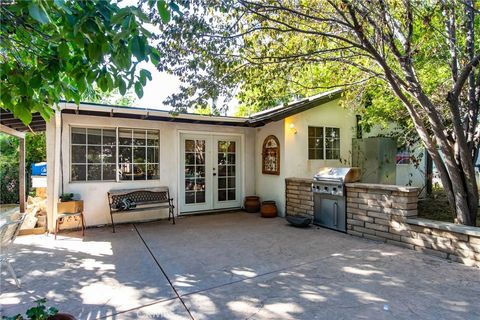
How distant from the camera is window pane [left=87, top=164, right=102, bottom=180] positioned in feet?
20.4

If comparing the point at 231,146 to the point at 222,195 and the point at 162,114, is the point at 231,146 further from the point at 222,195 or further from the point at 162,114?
the point at 162,114

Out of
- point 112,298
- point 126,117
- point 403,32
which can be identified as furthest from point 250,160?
point 112,298

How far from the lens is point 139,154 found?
6.74 meters

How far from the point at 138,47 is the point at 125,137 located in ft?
18.8

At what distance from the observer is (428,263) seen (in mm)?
3863

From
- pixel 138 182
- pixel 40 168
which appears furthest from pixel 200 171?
pixel 40 168

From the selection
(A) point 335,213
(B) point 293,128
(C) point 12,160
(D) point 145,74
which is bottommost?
(A) point 335,213

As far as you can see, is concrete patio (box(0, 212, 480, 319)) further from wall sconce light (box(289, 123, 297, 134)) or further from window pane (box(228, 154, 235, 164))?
window pane (box(228, 154, 235, 164))

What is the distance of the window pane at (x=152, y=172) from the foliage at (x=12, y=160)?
5.50 metres

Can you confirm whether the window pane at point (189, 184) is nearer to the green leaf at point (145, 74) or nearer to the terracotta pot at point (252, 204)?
the terracotta pot at point (252, 204)

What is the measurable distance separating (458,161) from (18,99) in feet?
18.4

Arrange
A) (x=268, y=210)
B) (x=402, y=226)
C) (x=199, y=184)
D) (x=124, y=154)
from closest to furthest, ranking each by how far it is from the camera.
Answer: (x=402, y=226) → (x=124, y=154) → (x=268, y=210) → (x=199, y=184)

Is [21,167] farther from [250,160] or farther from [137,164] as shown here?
[250,160]

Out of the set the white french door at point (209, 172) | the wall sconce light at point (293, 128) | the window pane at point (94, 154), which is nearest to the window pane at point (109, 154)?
the window pane at point (94, 154)
